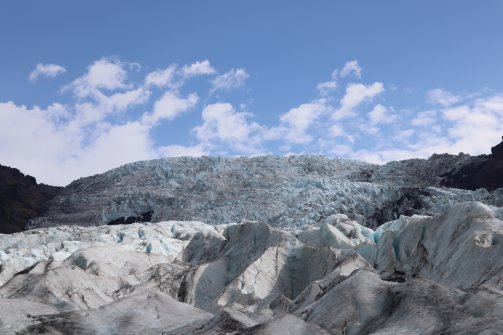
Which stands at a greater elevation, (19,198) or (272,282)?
(19,198)

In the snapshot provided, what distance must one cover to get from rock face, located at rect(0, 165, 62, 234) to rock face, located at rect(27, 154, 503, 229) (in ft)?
10.7

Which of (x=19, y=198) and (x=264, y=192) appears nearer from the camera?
(x=264, y=192)

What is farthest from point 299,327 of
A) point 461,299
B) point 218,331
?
point 461,299

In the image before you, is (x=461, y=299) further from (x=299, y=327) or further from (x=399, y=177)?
(x=399, y=177)

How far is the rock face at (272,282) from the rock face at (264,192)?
65.2 feet

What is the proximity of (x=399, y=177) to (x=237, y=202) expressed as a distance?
73.6ft

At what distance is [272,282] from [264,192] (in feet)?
141

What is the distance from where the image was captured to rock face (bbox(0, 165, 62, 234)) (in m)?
85.2

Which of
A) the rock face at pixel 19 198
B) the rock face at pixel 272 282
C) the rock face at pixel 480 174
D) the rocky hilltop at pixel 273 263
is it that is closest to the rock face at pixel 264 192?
the rocky hilltop at pixel 273 263

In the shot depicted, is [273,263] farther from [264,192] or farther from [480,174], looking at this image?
[480,174]

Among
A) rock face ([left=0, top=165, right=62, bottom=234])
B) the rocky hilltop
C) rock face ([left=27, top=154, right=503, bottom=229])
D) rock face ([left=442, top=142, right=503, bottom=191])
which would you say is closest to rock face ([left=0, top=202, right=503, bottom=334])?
the rocky hilltop

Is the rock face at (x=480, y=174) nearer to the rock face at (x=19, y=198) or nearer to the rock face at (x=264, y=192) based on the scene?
the rock face at (x=264, y=192)

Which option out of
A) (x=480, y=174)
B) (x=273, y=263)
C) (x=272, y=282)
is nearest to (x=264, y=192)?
(x=480, y=174)

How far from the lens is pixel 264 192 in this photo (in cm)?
6831
